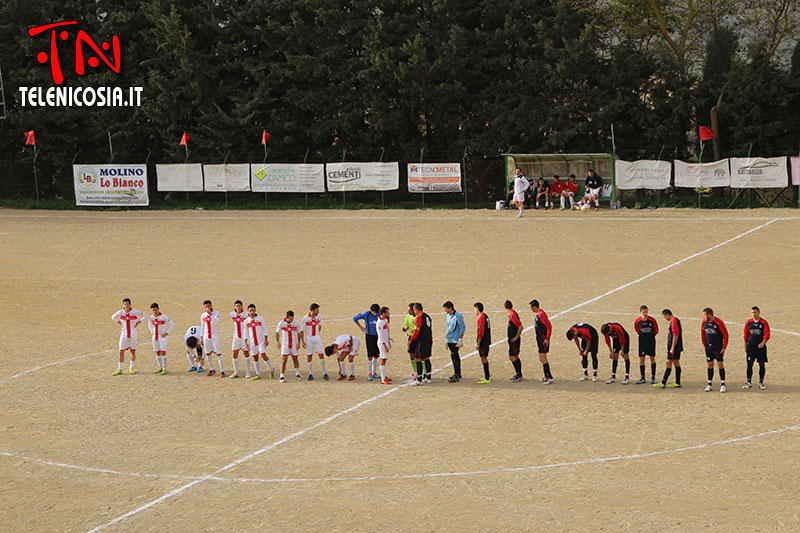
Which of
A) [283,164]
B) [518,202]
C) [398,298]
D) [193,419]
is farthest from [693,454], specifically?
[283,164]

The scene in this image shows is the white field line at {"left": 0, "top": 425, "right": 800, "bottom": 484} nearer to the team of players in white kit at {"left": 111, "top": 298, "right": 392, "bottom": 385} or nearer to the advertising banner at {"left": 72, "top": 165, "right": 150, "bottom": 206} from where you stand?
the team of players in white kit at {"left": 111, "top": 298, "right": 392, "bottom": 385}

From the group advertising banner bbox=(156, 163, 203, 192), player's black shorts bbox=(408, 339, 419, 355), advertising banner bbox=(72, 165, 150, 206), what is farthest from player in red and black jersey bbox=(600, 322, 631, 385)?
advertising banner bbox=(72, 165, 150, 206)

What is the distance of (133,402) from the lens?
2020cm

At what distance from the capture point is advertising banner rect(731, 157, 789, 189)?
41406 millimetres

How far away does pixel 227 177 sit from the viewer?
4741cm

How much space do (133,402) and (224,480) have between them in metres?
5.49

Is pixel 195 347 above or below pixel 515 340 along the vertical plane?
below

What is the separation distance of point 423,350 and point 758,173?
25924 mm

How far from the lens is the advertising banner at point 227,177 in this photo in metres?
47.1

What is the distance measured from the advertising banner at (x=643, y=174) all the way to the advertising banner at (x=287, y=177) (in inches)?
522

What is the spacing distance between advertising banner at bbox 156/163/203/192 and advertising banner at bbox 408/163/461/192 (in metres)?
10.1

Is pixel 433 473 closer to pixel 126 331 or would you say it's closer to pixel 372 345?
pixel 372 345

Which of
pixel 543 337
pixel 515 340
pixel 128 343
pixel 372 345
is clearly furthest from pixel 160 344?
pixel 543 337

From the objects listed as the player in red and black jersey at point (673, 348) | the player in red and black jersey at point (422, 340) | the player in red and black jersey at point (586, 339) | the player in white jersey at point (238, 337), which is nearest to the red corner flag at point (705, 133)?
the player in red and black jersey at point (586, 339)
